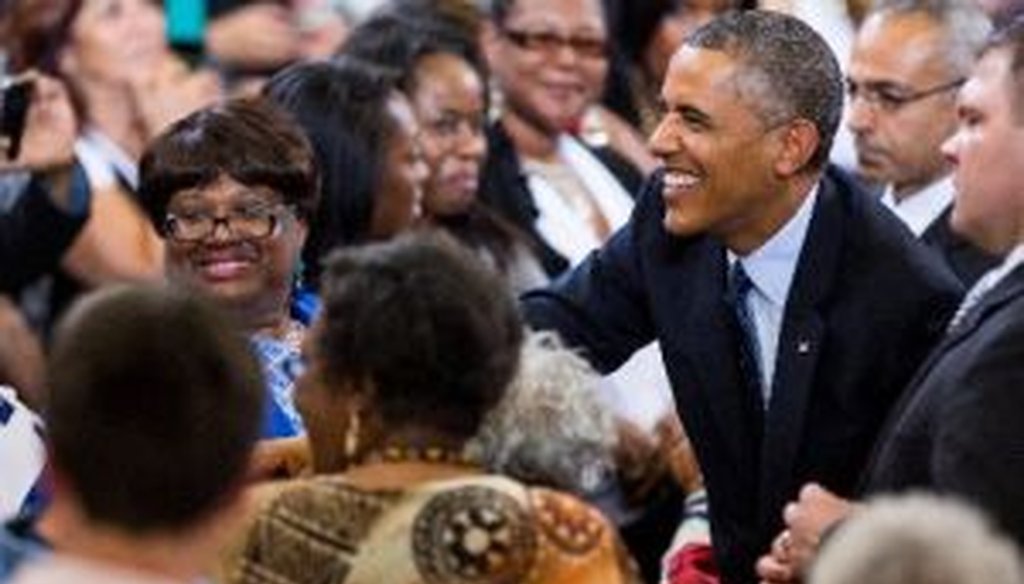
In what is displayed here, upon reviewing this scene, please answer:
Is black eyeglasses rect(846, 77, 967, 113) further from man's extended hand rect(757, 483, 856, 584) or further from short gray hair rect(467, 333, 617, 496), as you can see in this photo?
short gray hair rect(467, 333, 617, 496)

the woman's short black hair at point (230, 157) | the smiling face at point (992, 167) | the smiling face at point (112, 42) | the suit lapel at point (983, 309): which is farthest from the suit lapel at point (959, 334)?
the smiling face at point (112, 42)

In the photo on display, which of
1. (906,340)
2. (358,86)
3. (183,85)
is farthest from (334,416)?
(183,85)

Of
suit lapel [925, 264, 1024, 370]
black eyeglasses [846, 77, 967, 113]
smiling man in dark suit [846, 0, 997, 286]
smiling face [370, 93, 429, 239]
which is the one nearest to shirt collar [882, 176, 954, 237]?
smiling man in dark suit [846, 0, 997, 286]

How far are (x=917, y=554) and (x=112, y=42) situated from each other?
14.0 ft

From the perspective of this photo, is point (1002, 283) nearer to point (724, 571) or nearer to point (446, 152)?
point (724, 571)

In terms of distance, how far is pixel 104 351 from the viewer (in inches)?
116

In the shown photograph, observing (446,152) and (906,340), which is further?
(446,152)

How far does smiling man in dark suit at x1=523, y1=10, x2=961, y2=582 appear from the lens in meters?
4.54

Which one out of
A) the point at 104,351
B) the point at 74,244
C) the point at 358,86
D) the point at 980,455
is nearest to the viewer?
the point at 104,351

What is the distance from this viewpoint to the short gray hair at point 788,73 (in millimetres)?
4703

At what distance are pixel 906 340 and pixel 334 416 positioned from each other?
1161 millimetres

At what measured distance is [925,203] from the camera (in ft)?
20.4

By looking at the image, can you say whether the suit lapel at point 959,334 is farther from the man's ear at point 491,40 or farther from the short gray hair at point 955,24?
the man's ear at point 491,40

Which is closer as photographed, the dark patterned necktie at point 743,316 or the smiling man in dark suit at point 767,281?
the smiling man in dark suit at point 767,281
